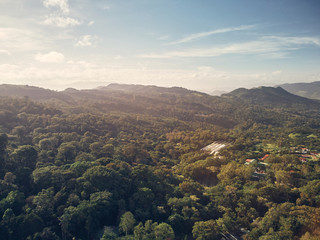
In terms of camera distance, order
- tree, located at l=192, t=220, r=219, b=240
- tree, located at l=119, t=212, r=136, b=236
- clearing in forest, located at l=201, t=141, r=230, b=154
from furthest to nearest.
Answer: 1. clearing in forest, located at l=201, t=141, r=230, b=154
2. tree, located at l=119, t=212, r=136, b=236
3. tree, located at l=192, t=220, r=219, b=240

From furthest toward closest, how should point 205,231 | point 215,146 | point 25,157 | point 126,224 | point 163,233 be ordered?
point 215,146
point 25,157
point 126,224
point 205,231
point 163,233

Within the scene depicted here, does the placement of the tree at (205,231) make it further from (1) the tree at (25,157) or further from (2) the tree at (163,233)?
(1) the tree at (25,157)

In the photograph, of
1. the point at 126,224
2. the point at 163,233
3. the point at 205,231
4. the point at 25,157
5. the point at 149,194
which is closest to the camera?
the point at 163,233

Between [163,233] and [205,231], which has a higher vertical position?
[163,233]

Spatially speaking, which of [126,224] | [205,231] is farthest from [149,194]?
[205,231]

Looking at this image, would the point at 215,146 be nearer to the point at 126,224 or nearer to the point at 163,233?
the point at 163,233

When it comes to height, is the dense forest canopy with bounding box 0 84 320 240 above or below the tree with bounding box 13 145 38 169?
below

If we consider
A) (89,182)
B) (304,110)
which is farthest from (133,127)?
(304,110)

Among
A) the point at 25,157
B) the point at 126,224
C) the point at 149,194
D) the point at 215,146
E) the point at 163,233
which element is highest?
the point at 25,157

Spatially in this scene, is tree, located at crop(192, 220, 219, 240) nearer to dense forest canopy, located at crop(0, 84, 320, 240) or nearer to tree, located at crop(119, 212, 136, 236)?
dense forest canopy, located at crop(0, 84, 320, 240)

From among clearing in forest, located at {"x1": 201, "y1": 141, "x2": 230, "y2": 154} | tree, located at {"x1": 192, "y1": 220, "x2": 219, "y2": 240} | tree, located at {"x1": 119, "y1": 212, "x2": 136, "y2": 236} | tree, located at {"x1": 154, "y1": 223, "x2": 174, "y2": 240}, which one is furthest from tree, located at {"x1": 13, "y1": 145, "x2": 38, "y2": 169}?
clearing in forest, located at {"x1": 201, "y1": 141, "x2": 230, "y2": 154}

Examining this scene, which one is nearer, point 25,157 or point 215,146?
point 25,157

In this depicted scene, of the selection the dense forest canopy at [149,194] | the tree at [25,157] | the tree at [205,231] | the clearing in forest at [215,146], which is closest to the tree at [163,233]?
the dense forest canopy at [149,194]
